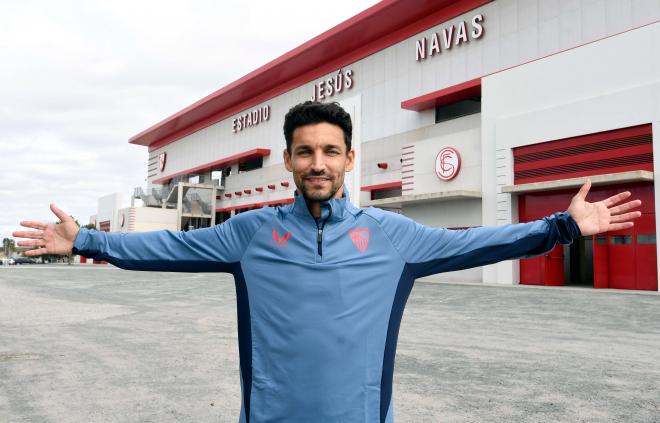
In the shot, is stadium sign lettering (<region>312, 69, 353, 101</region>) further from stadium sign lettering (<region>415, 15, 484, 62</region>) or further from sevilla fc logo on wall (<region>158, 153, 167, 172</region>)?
sevilla fc logo on wall (<region>158, 153, 167, 172</region>)

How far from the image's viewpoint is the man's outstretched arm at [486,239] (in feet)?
7.06

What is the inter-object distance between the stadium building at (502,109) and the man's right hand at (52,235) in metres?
18.1

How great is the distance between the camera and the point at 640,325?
9.60m

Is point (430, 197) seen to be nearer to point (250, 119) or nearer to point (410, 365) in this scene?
point (410, 365)

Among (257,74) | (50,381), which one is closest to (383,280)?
(50,381)

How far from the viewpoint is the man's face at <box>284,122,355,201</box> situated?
2076mm

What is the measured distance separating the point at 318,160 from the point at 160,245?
751mm

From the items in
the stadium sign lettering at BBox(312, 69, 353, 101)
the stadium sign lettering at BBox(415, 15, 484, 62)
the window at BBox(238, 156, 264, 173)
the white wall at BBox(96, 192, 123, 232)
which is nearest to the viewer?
the stadium sign lettering at BBox(415, 15, 484, 62)

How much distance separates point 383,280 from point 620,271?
19.0m

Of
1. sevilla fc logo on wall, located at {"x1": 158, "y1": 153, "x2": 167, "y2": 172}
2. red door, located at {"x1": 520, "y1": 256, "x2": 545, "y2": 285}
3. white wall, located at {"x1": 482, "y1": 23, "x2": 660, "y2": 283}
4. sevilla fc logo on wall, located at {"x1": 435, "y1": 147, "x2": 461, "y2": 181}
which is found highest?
sevilla fc logo on wall, located at {"x1": 158, "y1": 153, "x2": 167, "y2": 172}

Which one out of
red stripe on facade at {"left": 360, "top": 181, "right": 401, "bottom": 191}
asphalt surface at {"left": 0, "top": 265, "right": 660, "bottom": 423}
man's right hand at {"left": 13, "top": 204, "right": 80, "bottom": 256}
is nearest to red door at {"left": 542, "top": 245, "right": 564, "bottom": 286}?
asphalt surface at {"left": 0, "top": 265, "right": 660, "bottom": 423}

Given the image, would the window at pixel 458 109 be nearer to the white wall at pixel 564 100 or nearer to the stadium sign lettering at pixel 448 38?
the stadium sign lettering at pixel 448 38

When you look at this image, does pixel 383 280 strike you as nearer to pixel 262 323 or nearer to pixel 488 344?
pixel 262 323

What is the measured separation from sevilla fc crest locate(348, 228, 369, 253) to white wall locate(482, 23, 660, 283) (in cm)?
1864
